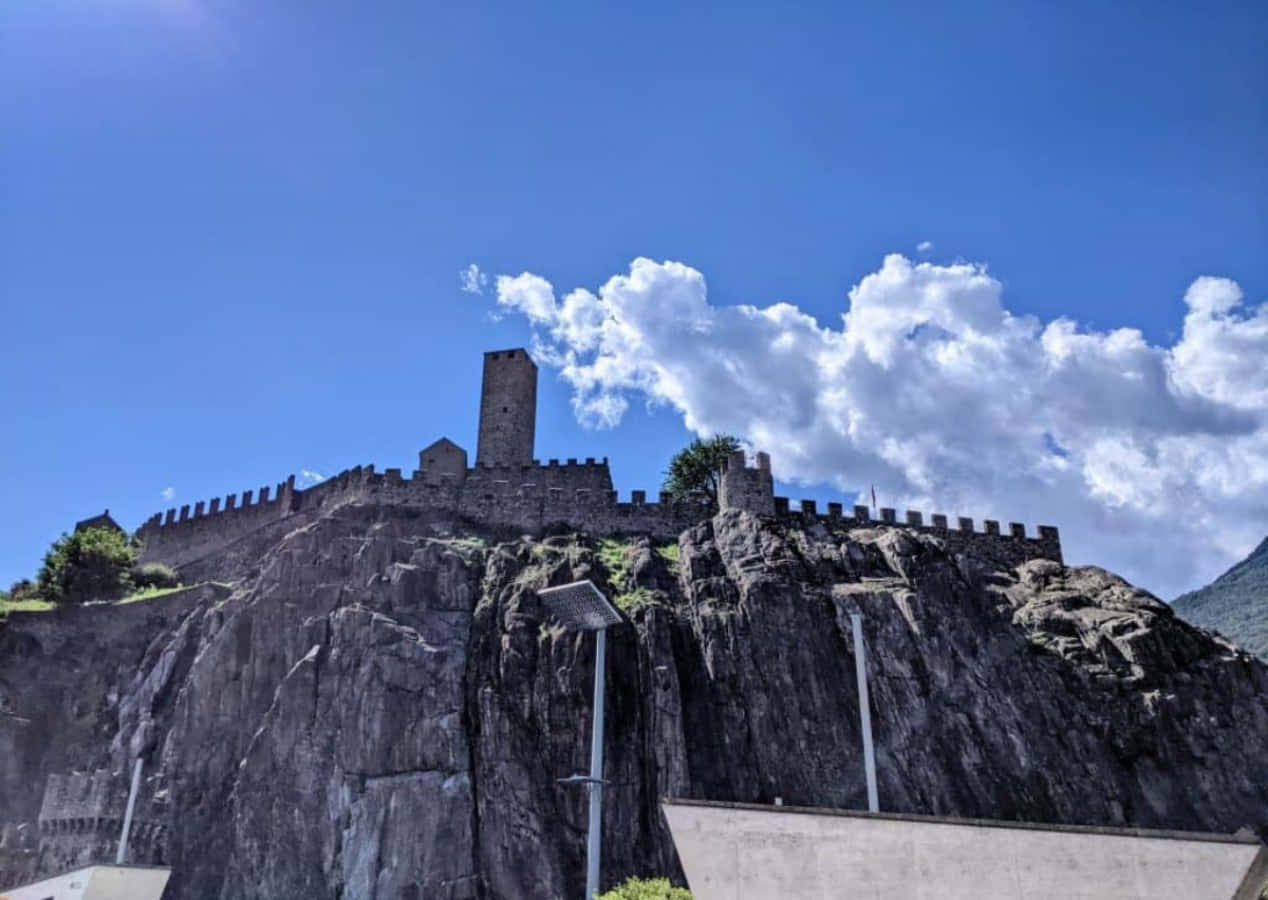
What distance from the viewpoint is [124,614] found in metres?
54.4

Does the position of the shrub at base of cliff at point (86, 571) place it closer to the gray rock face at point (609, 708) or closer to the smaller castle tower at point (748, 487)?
the gray rock face at point (609, 708)

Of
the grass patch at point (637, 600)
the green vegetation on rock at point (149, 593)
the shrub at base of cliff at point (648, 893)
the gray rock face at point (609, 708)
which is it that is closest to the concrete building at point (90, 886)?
the gray rock face at point (609, 708)

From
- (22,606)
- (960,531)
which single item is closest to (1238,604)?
(960,531)

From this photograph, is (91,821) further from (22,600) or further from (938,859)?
(938,859)

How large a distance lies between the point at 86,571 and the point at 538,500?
89.8ft

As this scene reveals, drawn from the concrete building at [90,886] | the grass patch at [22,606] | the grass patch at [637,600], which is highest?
the grass patch at [22,606]

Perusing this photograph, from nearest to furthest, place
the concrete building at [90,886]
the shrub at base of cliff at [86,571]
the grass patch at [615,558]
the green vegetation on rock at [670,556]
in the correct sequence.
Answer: the concrete building at [90,886] → the grass patch at [615,558] → the green vegetation on rock at [670,556] → the shrub at base of cliff at [86,571]

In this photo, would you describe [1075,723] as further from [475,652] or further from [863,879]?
[863,879]

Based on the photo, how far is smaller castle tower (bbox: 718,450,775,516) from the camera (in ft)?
173

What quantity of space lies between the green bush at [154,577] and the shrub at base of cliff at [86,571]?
629mm

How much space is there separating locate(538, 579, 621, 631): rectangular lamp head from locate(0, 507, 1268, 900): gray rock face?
17064 millimetres

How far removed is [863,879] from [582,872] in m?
22.8

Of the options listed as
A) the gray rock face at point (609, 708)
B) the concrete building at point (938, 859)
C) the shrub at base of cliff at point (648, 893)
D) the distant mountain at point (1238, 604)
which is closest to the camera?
the concrete building at point (938, 859)

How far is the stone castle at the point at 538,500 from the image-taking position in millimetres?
53938
